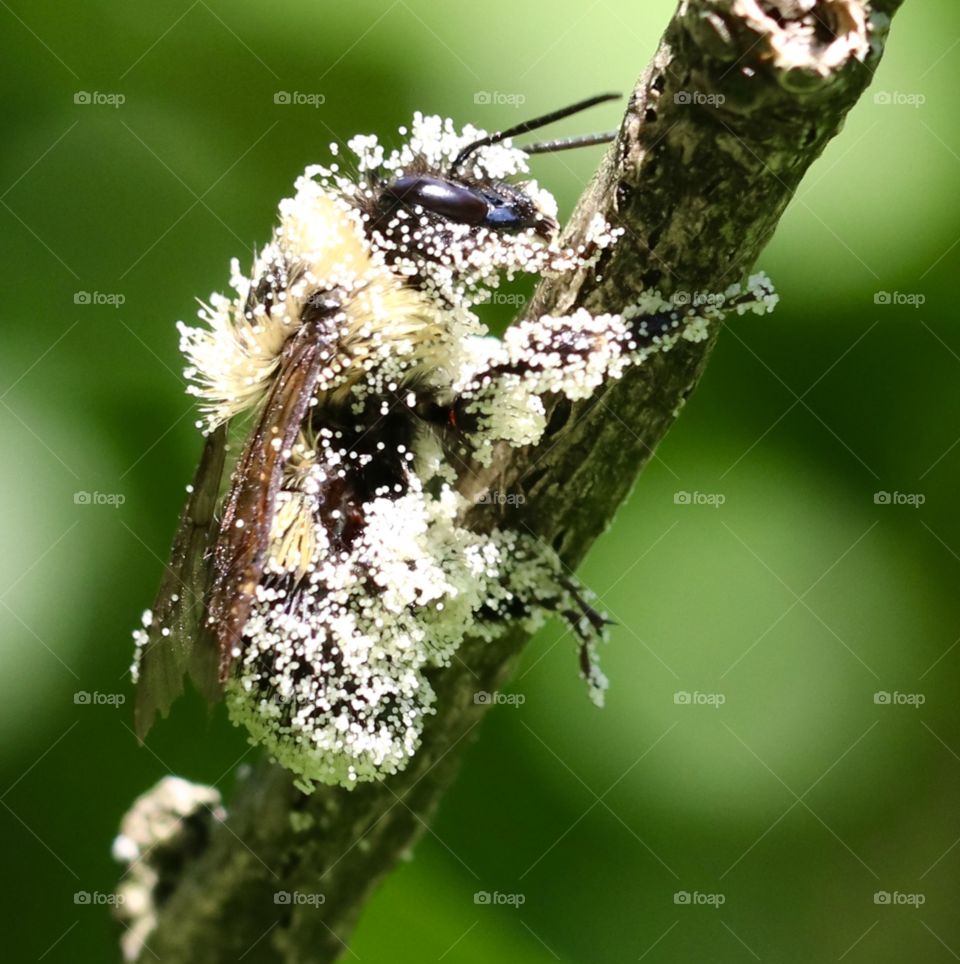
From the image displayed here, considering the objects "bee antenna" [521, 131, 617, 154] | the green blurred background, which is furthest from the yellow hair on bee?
the green blurred background

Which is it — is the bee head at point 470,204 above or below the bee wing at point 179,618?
above

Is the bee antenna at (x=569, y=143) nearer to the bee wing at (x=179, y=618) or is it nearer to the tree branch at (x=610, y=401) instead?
the tree branch at (x=610, y=401)

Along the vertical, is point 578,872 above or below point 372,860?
above

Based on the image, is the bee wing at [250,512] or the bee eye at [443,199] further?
the bee eye at [443,199]

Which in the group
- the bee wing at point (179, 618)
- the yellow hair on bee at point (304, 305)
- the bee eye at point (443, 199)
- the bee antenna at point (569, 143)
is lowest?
the bee wing at point (179, 618)

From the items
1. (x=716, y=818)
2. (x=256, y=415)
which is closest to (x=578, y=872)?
(x=716, y=818)

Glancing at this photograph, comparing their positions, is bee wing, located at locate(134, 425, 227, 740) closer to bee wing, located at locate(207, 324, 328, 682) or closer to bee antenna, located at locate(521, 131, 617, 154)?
bee wing, located at locate(207, 324, 328, 682)

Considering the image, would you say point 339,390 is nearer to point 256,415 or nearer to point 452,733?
point 256,415

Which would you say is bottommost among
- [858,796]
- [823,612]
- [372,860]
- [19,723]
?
[19,723]

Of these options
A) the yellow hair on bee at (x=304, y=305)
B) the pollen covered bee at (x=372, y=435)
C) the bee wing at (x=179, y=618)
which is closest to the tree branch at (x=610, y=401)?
the pollen covered bee at (x=372, y=435)
